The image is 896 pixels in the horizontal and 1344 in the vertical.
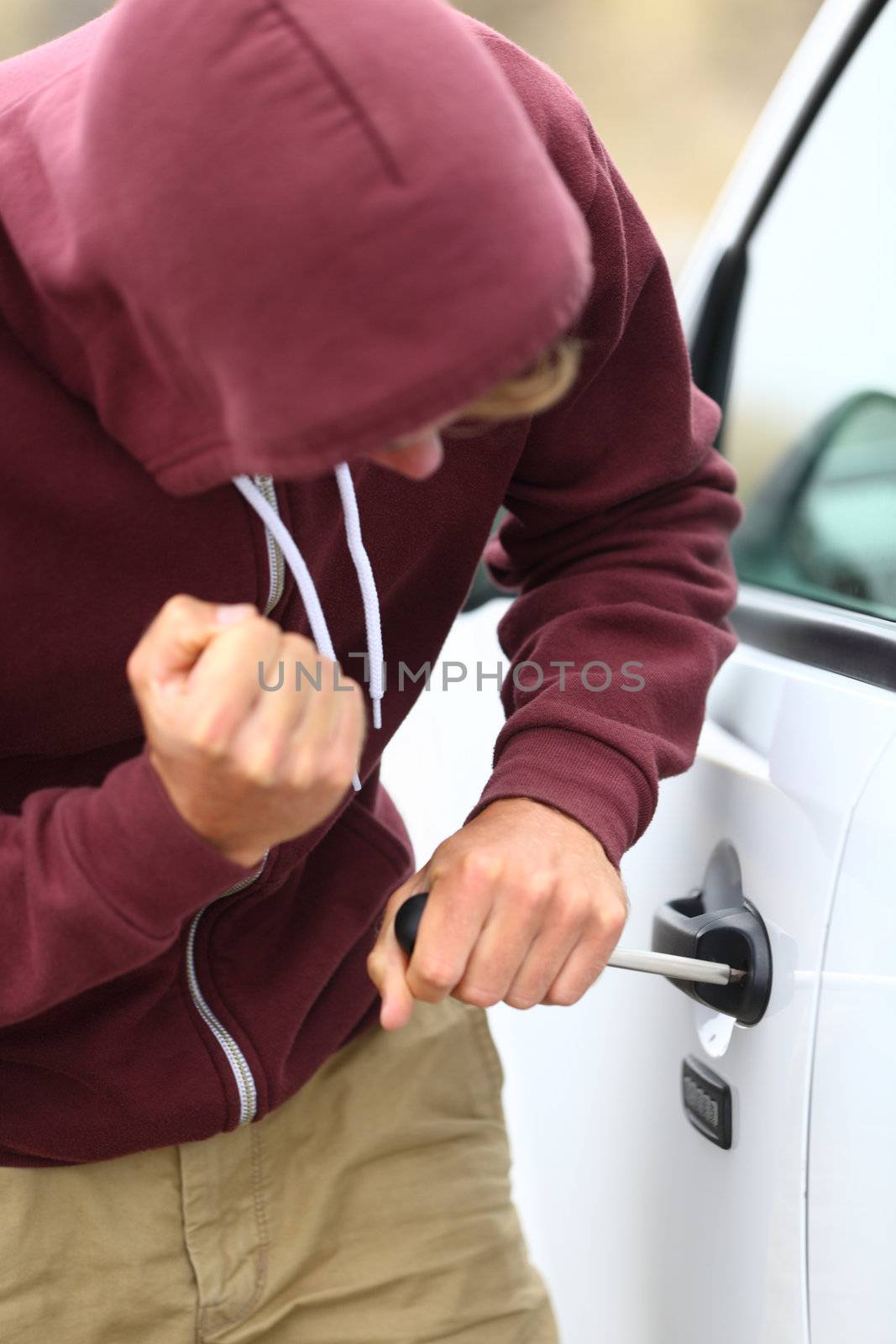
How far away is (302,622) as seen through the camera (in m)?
1.12

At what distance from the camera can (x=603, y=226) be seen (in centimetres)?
117

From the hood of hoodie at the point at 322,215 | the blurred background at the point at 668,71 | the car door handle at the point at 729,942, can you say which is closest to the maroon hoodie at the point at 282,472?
the hood of hoodie at the point at 322,215

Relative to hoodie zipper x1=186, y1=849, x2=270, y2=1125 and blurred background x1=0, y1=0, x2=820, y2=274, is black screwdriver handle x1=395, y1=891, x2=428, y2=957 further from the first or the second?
blurred background x1=0, y1=0, x2=820, y2=274

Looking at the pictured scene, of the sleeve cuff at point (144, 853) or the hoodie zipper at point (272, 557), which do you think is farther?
the hoodie zipper at point (272, 557)

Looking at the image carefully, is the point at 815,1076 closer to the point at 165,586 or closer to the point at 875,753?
the point at 875,753

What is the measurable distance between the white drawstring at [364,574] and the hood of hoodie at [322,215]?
282 mm

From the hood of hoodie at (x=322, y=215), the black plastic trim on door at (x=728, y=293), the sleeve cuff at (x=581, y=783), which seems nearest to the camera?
the hood of hoodie at (x=322, y=215)

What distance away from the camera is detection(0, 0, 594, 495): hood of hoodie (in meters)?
0.71

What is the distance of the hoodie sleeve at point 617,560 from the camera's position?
→ 3.74 feet

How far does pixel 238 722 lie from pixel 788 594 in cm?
94

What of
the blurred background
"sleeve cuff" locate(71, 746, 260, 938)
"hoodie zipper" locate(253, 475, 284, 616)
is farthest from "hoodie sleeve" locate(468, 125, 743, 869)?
the blurred background

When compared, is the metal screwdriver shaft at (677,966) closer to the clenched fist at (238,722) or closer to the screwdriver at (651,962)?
the screwdriver at (651,962)

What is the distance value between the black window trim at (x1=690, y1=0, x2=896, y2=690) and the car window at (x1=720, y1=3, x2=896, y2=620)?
2 centimetres

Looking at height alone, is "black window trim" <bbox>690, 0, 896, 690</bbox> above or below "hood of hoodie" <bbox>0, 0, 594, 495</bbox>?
below
